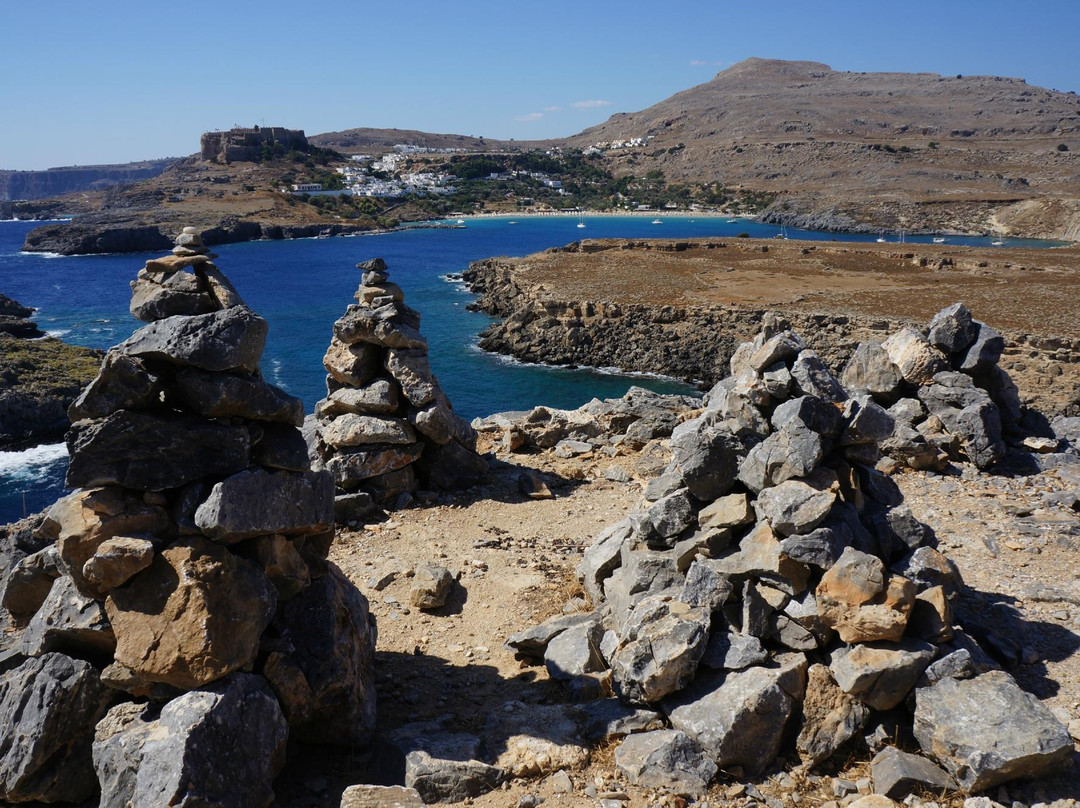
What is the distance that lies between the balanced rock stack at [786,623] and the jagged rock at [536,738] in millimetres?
467

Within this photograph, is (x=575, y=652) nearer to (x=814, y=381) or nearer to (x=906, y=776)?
(x=906, y=776)

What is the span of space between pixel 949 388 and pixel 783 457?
30.6ft

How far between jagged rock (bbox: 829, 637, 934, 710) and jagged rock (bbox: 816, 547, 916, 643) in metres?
0.16

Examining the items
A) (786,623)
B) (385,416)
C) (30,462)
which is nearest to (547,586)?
(786,623)

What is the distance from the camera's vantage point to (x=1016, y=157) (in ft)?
505

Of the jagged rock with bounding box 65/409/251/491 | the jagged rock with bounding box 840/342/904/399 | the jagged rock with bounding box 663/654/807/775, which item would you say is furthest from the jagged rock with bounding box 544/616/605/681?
the jagged rock with bounding box 840/342/904/399

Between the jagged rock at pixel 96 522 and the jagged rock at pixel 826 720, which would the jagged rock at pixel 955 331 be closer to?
the jagged rock at pixel 826 720

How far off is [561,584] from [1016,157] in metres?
178

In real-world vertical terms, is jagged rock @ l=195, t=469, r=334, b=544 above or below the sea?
above

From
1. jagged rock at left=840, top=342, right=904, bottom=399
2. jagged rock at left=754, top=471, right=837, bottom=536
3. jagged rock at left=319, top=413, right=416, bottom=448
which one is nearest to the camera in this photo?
jagged rock at left=754, top=471, right=837, bottom=536

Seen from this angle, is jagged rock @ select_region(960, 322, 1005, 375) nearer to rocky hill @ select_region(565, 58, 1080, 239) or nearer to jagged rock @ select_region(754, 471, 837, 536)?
jagged rock @ select_region(754, 471, 837, 536)

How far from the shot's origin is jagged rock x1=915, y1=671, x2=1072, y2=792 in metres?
6.79

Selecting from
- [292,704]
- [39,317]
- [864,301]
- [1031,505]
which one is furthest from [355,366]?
[39,317]

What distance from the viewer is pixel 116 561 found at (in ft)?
22.3
